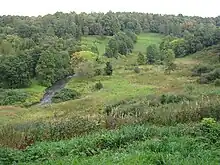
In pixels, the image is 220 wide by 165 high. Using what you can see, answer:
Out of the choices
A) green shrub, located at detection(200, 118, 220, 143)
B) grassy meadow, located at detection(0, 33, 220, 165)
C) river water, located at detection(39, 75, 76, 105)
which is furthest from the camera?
river water, located at detection(39, 75, 76, 105)

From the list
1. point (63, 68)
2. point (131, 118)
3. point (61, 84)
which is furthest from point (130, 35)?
point (131, 118)

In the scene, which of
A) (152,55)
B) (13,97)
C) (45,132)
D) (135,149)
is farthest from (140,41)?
(135,149)

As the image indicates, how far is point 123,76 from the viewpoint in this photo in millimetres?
74062

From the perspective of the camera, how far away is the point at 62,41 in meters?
94.9

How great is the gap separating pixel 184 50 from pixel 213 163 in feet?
311

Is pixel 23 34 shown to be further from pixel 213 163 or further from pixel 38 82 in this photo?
pixel 213 163

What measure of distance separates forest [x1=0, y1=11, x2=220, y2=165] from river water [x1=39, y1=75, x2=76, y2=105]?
14.2 inches

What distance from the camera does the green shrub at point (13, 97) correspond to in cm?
6111

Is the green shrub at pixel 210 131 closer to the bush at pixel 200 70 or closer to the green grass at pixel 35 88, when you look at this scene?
the bush at pixel 200 70

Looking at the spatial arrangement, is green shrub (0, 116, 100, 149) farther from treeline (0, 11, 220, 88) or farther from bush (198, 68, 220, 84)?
treeline (0, 11, 220, 88)

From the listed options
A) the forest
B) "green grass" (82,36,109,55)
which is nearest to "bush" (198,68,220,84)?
A: the forest

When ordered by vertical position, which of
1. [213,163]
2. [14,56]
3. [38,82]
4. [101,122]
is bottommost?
[38,82]

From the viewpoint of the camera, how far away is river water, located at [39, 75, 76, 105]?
61.9m

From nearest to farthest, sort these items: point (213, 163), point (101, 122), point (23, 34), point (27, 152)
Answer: point (213, 163)
point (27, 152)
point (101, 122)
point (23, 34)
